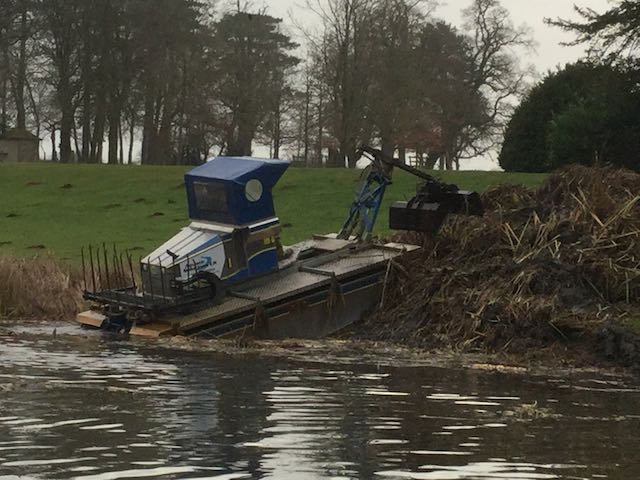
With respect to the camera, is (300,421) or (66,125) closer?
(300,421)

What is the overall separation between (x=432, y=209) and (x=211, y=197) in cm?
411

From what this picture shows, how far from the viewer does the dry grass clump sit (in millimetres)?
19312

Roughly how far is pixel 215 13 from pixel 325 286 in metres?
51.9

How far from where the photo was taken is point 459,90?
224ft

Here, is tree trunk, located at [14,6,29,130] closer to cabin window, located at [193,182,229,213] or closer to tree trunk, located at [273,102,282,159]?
tree trunk, located at [273,102,282,159]

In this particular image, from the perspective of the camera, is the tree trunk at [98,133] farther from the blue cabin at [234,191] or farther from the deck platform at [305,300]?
the blue cabin at [234,191]

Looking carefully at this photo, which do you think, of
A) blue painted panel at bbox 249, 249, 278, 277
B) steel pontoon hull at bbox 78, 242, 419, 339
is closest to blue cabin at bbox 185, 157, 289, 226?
blue painted panel at bbox 249, 249, 278, 277

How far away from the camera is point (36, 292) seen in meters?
19.6

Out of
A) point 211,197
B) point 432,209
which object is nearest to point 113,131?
point 432,209

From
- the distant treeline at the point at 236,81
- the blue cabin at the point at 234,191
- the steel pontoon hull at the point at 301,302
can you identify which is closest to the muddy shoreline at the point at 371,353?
Result: the steel pontoon hull at the point at 301,302

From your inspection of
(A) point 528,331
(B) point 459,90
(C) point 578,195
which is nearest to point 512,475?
(A) point 528,331

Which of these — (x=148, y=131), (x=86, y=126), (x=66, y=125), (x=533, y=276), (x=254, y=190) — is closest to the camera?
(x=533, y=276)

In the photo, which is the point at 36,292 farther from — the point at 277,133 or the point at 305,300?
the point at 277,133

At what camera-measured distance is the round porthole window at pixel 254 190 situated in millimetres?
17719
